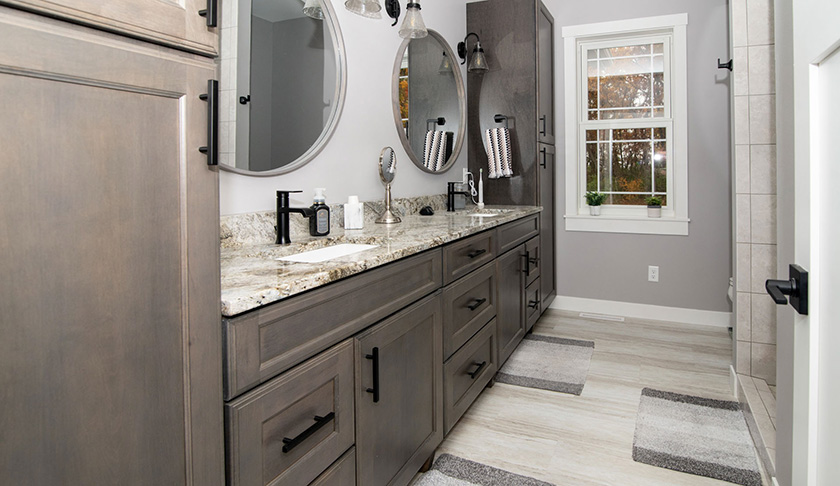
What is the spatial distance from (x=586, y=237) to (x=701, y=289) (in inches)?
34.9

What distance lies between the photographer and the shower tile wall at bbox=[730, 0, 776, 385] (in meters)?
2.37

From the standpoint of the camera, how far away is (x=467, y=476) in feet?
6.16

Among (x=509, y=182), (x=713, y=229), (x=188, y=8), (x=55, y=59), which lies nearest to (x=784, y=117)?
(x=188, y=8)

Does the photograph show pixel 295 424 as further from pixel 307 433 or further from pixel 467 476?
pixel 467 476

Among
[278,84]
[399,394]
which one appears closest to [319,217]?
[278,84]

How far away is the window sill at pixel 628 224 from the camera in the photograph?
3.81m

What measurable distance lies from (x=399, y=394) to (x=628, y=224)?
2.95 meters

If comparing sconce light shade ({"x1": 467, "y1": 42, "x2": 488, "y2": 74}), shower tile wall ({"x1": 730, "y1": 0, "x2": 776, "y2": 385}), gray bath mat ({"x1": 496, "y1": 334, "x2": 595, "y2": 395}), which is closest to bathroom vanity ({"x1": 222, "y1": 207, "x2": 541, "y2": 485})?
gray bath mat ({"x1": 496, "y1": 334, "x2": 595, "y2": 395})

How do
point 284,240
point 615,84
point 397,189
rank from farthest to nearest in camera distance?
point 615,84
point 397,189
point 284,240

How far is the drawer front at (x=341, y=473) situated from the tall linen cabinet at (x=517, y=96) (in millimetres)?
2554

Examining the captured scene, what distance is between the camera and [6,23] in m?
0.60

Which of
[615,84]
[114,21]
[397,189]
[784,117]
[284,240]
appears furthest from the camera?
[615,84]

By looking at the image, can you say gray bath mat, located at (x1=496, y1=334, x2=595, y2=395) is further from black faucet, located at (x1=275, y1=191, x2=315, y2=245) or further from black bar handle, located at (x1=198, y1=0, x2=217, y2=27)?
black bar handle, located at (x1=198, y1=0, x2=217, y2=27)

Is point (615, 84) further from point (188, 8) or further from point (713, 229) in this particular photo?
point (188, 8)
